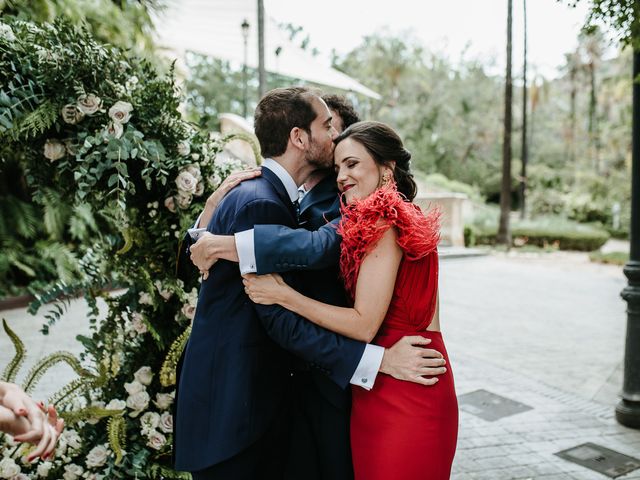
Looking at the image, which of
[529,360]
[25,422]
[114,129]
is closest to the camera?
[25,422]

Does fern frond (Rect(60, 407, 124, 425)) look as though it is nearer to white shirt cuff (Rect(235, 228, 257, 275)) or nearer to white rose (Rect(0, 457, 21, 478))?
white rose (Rect(0, 457, 21, 478))

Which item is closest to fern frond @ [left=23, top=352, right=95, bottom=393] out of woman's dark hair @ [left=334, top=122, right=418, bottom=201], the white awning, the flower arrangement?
the flower arrangement

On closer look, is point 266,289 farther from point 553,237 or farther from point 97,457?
point 553,237

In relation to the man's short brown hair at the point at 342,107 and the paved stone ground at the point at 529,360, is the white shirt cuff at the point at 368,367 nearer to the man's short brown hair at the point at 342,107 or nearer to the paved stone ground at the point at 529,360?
the man's short brown hair at the point at 342,107

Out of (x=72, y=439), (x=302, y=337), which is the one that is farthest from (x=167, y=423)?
(x=302, y=337)

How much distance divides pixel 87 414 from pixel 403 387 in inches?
74.4

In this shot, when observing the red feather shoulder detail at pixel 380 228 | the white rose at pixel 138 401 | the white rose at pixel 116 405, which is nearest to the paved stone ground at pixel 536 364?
the white rose at pixel 138 401

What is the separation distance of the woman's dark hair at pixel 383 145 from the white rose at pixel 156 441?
192 cm

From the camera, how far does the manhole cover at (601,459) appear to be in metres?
4.40

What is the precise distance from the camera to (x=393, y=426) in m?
2.21

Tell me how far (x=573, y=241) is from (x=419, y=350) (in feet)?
71.6

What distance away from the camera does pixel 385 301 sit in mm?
2154

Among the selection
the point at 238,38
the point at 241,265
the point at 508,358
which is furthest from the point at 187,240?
the point at 238,38

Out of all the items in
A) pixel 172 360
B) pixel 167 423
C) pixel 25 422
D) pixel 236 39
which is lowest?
pixel 167 423
